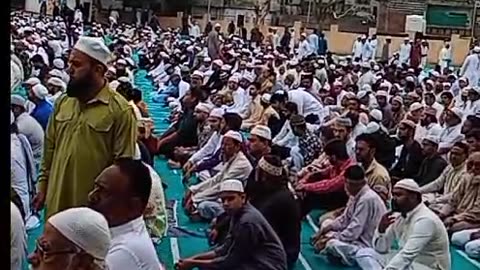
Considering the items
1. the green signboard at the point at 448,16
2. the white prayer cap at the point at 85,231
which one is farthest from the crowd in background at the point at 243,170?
the green signboard at the point at 448,16

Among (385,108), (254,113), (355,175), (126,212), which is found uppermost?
(126,212)

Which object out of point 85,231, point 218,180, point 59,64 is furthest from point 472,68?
point 85,231

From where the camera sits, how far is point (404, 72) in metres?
14.2

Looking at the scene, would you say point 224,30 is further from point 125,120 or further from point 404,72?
point 125,120

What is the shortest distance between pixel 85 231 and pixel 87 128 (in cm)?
116

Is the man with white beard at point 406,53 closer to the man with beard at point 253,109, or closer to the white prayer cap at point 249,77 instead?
the white prayer cap at point 249,77

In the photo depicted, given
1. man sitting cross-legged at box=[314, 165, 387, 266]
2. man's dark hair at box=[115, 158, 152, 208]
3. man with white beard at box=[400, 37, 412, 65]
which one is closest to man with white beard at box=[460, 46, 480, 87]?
man with white beard at box=[400, 37, 412, 65]

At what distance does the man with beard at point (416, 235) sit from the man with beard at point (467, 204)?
146 cm

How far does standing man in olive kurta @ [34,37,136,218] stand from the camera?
2.89m

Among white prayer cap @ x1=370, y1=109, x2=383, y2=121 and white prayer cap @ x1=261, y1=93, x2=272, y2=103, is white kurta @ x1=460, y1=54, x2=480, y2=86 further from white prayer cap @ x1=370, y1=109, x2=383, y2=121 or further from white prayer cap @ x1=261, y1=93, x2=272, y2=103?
white prayer cap @ x1=370, y1=109, x2=383, y2=121

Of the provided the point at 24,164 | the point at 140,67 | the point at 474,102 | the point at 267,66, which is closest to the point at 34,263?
the point at 24,164

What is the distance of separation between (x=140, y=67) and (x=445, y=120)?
10.0m

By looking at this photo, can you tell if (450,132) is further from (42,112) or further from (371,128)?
(42,112)

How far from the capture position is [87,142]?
290cm
